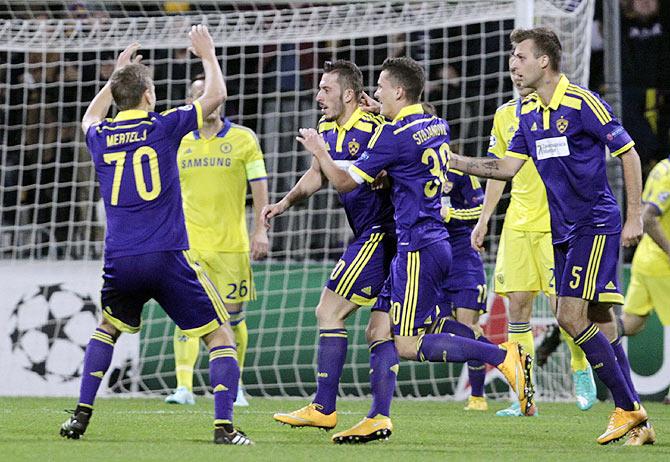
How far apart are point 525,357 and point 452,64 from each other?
6338 mm

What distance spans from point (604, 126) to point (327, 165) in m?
1.37

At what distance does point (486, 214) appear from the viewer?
26.9 feet

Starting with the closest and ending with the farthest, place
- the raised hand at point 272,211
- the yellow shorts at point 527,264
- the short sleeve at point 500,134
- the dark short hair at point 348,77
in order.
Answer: the raised hand at point 272,211 → the dark short hair at point 348,77 → the short sleeve at point 500,134 → the yellow shorts at point 527,264

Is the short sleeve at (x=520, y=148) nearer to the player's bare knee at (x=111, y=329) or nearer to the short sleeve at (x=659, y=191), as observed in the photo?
the player's bare knee at (x=111, y=329)

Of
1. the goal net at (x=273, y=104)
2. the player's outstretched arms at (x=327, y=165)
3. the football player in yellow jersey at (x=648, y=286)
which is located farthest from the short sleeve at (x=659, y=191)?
the player's outstretched arms at (x=327, y=165)

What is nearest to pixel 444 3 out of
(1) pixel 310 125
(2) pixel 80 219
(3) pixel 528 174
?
(1) pixel 310 125

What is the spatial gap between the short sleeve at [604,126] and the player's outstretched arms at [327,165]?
1191 mm

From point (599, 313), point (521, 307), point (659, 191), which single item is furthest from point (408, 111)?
point (659, 191)

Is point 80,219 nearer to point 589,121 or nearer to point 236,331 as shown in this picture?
point 236,331

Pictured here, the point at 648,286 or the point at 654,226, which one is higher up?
the point at 654,226

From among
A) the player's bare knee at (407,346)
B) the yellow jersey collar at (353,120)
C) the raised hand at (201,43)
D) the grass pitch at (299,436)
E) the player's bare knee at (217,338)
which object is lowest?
the grass pitch at (299,436)

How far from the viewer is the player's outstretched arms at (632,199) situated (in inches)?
235

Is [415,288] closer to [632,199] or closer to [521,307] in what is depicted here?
[632,199]

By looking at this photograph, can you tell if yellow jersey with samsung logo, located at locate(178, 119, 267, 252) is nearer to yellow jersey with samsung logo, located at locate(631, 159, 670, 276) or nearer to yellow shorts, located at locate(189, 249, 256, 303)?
yellow shorts, located at locate(189, 249, 256, 303)
